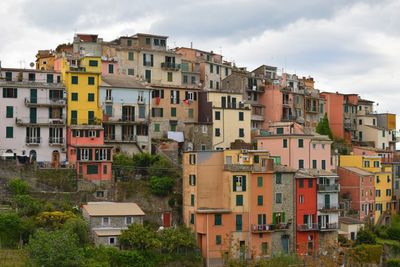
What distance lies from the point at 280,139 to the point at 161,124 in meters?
12.9

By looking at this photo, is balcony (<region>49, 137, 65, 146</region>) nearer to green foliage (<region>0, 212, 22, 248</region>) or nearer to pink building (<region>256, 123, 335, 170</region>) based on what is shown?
green foliage (<region>0, 212, 22, 248</region>)

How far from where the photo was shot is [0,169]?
66.6 m

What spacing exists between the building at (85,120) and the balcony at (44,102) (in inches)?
42.4

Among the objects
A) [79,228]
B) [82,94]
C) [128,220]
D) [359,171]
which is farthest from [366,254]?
[82,94]

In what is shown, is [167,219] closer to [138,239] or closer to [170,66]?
[138,239]

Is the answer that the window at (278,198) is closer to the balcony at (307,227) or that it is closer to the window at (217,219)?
the balcony at (307,227)

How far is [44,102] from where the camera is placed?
241 ft

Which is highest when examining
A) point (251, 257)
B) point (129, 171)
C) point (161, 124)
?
point (161, 124)

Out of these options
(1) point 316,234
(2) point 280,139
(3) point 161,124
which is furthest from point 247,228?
(3) point 161,124

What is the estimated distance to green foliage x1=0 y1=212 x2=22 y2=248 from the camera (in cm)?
5881

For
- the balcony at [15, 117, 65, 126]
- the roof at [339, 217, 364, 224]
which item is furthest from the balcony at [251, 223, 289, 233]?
the balcony at [15, 117, 65, 126]

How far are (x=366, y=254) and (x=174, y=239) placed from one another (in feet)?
59.8

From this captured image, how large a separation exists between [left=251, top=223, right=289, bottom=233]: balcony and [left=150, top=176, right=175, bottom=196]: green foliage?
789 centimetres

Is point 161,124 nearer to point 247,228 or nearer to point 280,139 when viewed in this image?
point 280,139
